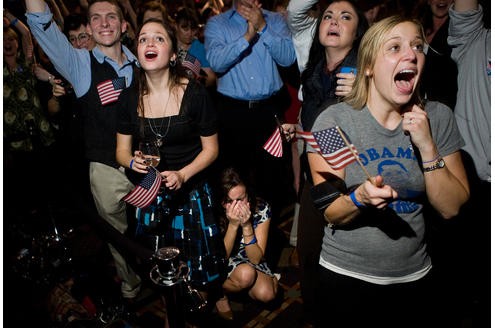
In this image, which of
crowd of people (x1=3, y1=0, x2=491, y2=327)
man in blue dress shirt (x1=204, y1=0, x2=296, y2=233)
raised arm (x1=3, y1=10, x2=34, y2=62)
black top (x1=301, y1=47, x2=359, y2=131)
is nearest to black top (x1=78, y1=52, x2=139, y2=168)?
crowd of people (x1=3, y1=0, x2=491, y2=327)

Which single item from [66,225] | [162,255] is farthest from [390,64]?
[66,225]

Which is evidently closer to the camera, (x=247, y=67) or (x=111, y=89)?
(x=111, y=89)

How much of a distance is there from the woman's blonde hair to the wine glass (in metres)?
1.09

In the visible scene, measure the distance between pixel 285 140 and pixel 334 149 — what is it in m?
1.69

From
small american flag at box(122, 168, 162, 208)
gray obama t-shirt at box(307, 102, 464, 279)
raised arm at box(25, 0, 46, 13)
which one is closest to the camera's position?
gray obama t-shirt at box(307, 102, 464, 279)

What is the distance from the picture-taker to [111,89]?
2965 millimetres

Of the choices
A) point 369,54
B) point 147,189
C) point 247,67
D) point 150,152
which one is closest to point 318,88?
point 247,67

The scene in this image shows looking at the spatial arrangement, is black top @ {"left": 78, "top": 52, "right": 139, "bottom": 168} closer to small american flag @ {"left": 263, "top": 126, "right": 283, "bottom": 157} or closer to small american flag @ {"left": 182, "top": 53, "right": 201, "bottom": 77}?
small american flag @ {"left": 182, "top": 53, "right": 201, "bottom": 77}

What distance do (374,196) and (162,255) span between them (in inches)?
34.5

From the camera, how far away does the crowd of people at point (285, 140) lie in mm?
1806

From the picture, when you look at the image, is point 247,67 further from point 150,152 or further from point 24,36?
point 24,36

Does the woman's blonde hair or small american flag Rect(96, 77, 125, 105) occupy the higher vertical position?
the woman's blonde hair

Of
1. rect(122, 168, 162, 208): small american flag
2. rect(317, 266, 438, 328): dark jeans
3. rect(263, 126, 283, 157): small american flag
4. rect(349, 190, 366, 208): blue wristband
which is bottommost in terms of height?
rect(317, 266, 438, 328): dark jeans

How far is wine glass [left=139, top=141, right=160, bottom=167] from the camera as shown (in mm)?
2434
